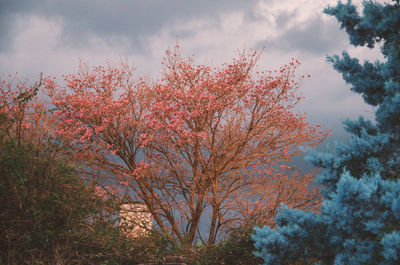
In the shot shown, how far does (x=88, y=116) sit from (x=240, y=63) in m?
5.62

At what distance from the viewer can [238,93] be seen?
37.0ft

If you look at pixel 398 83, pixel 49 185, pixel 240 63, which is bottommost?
pixel 49 185

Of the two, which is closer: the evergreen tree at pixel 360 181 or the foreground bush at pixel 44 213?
the evergreen tree at pixel 360 181

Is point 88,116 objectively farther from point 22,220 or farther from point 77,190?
point 22,220

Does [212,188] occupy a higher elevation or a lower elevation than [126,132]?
lower

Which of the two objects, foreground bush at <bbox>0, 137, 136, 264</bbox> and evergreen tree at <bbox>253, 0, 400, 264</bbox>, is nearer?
evergreen tree at <bbox>253, 0, 400, 264</bbox>

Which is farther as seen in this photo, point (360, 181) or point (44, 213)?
point (44, 213)

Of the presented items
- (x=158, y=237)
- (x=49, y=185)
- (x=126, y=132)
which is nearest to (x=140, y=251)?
(x=158, y=237)

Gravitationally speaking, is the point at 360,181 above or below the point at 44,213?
below

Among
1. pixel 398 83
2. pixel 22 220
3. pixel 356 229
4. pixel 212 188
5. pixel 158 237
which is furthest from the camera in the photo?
pixel 212 188

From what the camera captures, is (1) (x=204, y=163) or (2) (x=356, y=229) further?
(1) (x=204, y=163)

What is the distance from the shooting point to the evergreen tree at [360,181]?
149 inches

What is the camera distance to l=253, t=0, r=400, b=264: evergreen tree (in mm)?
3775

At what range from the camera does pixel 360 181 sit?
3662 mm
